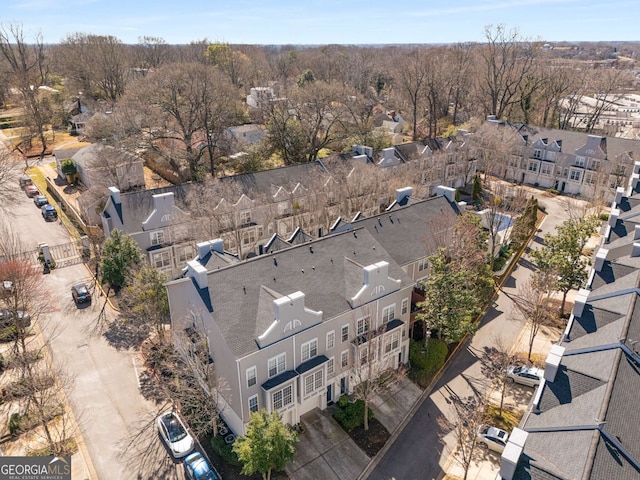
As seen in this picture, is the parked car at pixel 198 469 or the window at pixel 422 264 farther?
the window at pixel 422 264

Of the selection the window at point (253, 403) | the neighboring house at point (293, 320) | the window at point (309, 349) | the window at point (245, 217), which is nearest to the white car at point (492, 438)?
the neighboring house at point (293, 320)

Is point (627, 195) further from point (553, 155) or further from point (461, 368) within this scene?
point (461, 368)

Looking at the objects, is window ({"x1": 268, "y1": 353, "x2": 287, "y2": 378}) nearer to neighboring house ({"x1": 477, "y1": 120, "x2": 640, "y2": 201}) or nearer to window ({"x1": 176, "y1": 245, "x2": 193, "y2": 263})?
window ({"x1": 176, "y1": 245, "x2": 193, "y2": 263})

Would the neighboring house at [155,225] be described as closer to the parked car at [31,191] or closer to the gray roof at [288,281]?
the gray roof at [288,281]

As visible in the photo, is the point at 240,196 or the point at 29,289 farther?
the point at 240,196

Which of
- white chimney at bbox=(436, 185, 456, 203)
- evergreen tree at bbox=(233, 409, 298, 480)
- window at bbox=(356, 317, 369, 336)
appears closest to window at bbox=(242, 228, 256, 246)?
white chimney at bbox=(436, 185, 456, 203)

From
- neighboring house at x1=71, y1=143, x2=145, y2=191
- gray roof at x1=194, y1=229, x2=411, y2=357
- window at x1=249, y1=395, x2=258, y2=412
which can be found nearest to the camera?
window at x1=249, y1=395, x2=258, y2=412

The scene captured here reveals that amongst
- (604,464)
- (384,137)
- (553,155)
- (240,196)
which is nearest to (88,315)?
(240,196)
